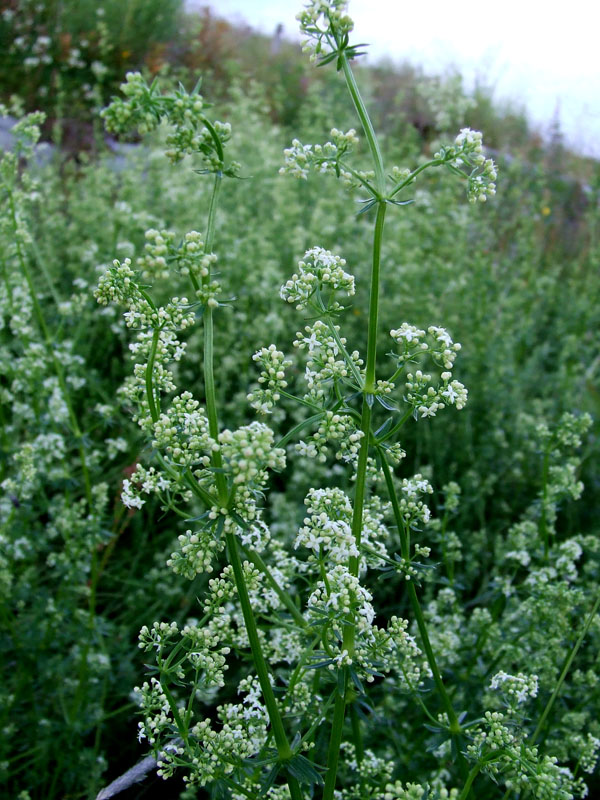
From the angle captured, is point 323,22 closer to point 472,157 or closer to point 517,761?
point 472,157

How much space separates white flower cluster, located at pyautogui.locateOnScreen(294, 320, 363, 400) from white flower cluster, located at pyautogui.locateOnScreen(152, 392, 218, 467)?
0.24 m

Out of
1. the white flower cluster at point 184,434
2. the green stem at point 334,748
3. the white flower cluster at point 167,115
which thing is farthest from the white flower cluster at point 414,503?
the white flower cluster at point 167,115

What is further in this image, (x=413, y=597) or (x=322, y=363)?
(x=413, y=597)

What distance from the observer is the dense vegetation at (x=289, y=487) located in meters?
1.52

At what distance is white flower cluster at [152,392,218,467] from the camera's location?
55.1 inches

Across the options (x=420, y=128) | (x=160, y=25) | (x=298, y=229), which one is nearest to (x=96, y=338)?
(x=298, y=229)

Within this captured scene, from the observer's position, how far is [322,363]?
1.58m

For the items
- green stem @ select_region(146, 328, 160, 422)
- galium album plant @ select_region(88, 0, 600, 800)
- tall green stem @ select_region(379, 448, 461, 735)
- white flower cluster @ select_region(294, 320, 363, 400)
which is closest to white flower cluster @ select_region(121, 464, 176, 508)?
galium album plant @ select_region(88, 0, 600, 800)

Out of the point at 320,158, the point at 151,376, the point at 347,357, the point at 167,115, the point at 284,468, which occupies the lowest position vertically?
the point at 284,468

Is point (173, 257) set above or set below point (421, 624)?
above

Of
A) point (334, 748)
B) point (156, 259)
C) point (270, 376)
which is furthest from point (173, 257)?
point (334, 748)

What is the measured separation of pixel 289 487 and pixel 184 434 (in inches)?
85.5

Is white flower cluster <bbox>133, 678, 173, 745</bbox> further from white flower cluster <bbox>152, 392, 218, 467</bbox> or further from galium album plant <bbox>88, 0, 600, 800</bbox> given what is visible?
white flower cluster <bbox>152, 392, 218, 467</bbox>

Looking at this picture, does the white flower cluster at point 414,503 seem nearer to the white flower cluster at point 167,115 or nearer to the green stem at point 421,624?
the green stem at point 421,624
